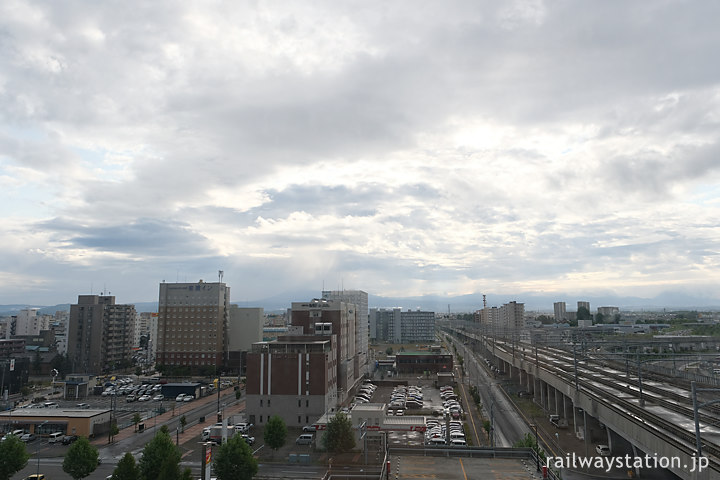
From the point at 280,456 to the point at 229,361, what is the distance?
164 feet

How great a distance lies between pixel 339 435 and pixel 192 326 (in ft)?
178

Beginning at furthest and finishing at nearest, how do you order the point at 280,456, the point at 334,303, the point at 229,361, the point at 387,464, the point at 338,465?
1. the point at 229,361
2. the point at 334,303
3. the point at 280,456
4. the point at 338,465
5. the point at 387,464

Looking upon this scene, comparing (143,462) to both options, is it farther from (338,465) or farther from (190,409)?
(190,409)

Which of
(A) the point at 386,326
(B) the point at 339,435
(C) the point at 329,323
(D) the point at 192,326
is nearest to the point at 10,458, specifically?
(B) the point at 339,435

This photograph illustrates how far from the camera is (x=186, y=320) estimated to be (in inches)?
3068

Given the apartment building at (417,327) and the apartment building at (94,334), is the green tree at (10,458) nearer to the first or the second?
the apartment building at (94,334)

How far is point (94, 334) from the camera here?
7862cm

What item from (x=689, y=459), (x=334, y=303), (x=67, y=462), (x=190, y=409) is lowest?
(x=190, y=409)

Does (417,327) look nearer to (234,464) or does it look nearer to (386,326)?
(386,326)

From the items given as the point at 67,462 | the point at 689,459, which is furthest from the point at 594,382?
the point at 67,462

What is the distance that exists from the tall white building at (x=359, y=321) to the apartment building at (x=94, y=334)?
124ft

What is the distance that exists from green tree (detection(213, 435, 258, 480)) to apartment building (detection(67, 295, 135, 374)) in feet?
217

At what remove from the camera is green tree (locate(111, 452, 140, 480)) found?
69.8ft

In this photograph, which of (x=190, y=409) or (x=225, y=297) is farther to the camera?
(x=225, y=297)
